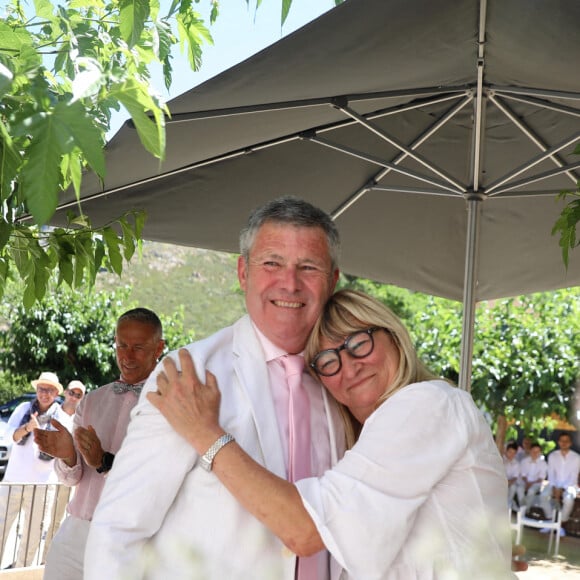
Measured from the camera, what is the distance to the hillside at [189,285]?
3996 inches

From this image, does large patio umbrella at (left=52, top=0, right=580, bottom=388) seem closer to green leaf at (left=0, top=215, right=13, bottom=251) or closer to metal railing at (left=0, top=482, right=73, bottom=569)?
green leaf at (left=0, top=215, right=13, bottom=251)

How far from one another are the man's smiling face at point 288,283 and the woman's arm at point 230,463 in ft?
0.96

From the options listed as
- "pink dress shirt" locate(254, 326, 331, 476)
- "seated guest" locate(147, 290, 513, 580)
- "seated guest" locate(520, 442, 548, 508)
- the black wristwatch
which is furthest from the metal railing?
"seated guest" locate(520, 442, 548, 508)

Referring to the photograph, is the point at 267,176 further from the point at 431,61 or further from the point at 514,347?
the point at 514,347

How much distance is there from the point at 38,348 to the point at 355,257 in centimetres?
2086

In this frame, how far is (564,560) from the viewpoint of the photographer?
14.1 meters

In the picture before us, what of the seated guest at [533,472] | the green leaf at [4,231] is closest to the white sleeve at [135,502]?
the green leaf at [4,231]

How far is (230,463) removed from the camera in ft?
7.06

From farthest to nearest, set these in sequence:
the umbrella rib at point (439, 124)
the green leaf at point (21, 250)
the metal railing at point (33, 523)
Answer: the metal railing at point (33, 523) → the umbrella rib at point (439, 124) → the green leaf at point (21, 250)

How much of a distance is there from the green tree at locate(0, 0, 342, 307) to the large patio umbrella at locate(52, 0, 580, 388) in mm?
528

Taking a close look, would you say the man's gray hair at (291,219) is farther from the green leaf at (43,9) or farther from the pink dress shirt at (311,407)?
the green leaf at (43,9)

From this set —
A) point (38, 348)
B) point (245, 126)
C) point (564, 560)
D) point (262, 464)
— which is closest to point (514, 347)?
point (564, 560)

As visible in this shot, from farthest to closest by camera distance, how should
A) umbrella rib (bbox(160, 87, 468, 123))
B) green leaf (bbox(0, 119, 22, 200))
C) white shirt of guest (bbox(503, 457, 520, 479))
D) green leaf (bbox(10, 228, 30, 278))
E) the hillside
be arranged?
the hillside < white shirt of guest (bbox(503, 457, 520, 479)) < umbrella rib (bbox(160, 87, 468, 123)) < green leaf (bbox(10, 228, 30, 278)) < green leaf (bbox(0, 119, 22, 200))

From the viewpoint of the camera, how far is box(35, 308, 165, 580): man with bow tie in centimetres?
422
